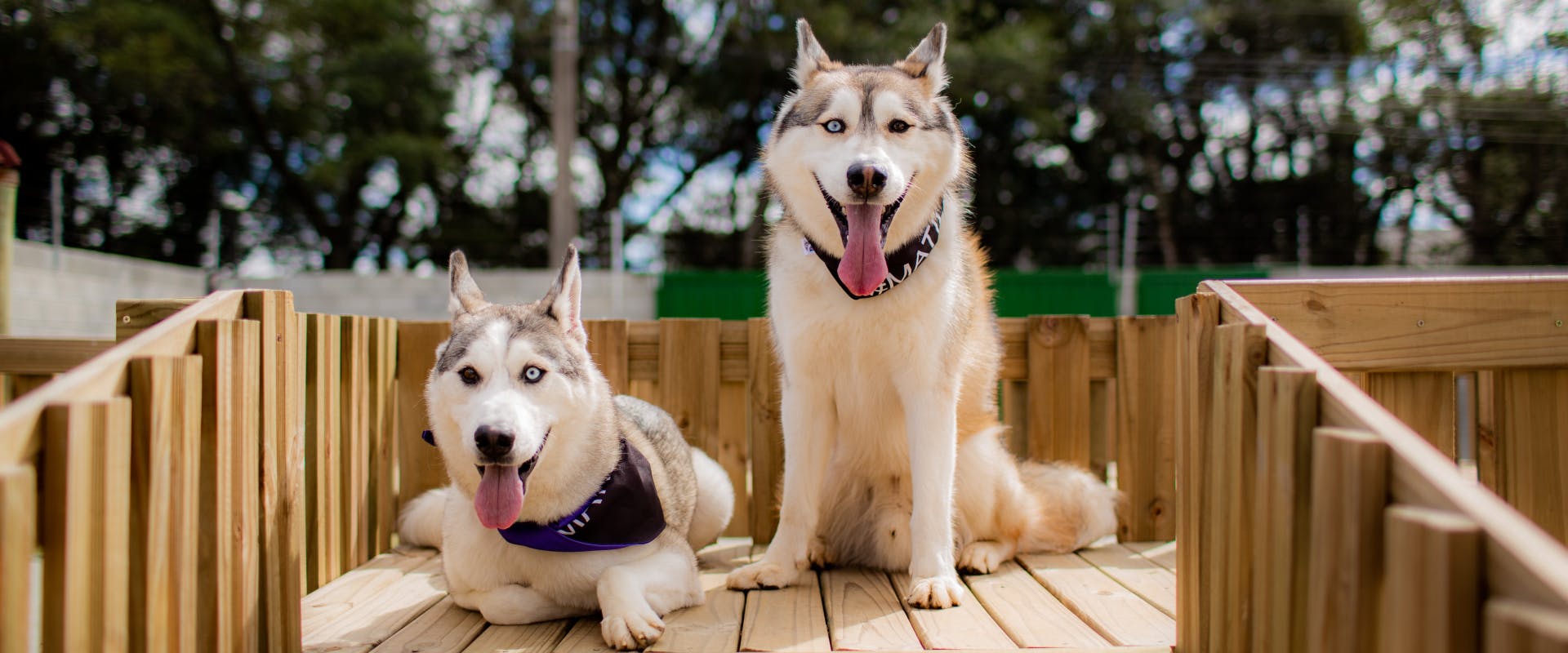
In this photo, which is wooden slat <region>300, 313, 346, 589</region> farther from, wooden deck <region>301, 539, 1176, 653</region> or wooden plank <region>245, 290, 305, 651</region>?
wooden plank <region>245, 290, 305, 651</region>

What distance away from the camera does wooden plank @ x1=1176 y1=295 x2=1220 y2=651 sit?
6.72 ft

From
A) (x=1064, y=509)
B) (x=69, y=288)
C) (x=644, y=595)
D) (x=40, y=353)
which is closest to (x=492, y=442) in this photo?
(x=644, y=595)

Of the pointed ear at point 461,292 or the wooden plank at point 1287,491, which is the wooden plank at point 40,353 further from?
the wooden plank at point 1287,491

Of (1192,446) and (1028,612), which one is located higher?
(1192,446)

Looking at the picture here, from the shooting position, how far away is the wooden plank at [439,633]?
238 cm

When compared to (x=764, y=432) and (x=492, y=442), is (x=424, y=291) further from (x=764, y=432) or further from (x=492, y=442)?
(x=492, y=442)

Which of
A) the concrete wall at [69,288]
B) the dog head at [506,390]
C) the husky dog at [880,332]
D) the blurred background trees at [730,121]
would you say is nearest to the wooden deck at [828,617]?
the husky dog at [880,332]

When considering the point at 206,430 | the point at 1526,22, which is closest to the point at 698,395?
the point at 206,430

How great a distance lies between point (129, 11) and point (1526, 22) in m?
27.6

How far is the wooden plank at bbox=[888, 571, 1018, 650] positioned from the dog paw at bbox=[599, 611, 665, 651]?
0.71 metres

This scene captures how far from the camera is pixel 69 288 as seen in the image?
8.72 meters

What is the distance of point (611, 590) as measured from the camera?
95.6 inches

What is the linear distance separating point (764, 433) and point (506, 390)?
5.29 feet

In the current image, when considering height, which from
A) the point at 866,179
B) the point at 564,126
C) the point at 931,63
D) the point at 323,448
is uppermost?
the point at 564,126
